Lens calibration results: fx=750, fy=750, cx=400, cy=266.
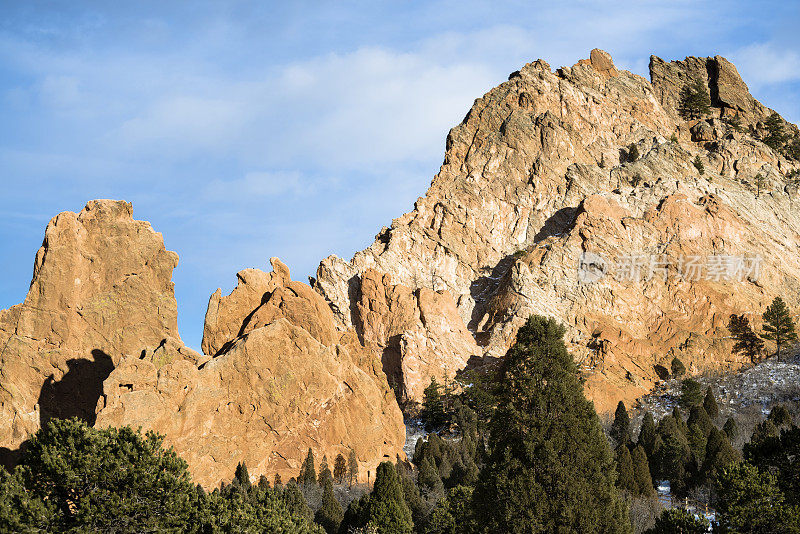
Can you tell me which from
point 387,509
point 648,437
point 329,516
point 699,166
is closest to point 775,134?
point 699,166

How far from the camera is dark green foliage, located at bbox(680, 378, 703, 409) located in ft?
243

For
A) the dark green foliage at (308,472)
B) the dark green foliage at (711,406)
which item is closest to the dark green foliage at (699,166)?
the dark green foliage at (711,406)

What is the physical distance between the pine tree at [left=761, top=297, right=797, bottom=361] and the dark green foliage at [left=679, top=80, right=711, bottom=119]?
56.0m

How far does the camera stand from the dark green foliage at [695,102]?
434ft

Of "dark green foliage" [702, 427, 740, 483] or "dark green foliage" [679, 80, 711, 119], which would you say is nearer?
"dark green foliage" [702, 427, 740, 483]

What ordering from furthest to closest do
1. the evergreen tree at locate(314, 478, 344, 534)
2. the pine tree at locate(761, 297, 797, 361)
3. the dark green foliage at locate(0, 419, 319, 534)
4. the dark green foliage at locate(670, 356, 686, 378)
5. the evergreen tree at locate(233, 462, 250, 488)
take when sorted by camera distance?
the dark green foliage at locate(670, 356, 686, 378) < the pine tree at locate(761, 297, 797, 361) < the evergreen tree at locate(233, 462, 250, 488) < the evergreen tree at locate(314, 478, 344, 534) < the dark green foliage at locate(0, 419, 319, 534)

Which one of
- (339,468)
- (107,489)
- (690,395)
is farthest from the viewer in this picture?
(690,395)

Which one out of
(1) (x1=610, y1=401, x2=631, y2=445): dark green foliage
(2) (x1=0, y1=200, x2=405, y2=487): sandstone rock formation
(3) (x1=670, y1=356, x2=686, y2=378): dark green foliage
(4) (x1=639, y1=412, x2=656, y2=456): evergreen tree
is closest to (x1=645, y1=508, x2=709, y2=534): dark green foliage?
(4) (x1=639, y1=412, x2=656, y2=456): evergreen tree

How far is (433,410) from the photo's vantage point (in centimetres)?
7912

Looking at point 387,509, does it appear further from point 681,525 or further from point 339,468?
point 339,468

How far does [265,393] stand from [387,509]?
75.6ft

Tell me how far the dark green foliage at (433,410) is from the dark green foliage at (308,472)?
23.0m

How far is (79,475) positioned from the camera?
2238 cm

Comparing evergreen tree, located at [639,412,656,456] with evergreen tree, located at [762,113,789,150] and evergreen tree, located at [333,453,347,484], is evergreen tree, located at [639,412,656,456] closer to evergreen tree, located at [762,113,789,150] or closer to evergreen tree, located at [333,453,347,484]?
evergreen tree, located at [333,453,347,484]
